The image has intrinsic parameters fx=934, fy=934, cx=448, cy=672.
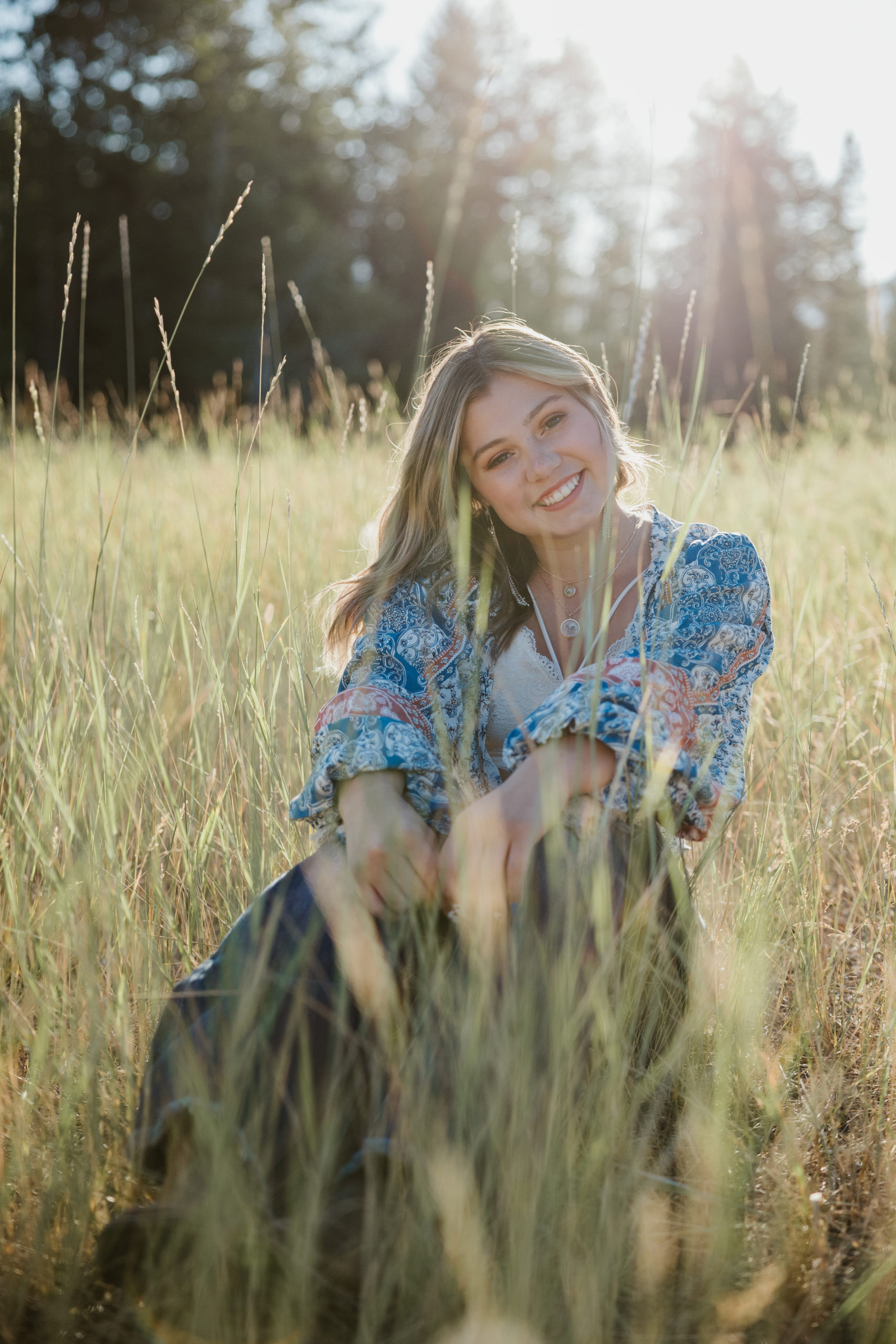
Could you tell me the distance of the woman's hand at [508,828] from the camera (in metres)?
1.10

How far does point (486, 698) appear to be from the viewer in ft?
5.47

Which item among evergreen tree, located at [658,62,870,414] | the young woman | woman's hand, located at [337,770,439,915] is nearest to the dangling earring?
the young woman

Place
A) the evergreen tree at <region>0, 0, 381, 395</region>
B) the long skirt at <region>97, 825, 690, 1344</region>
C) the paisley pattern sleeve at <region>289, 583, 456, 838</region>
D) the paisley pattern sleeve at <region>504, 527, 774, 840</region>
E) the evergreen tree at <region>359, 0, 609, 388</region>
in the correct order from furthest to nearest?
the evergreen tree at <region>359, 0, 609, 388</region>
the evergreen tree at <region>0, 0, 381, 395</region>
the paisley pattern sleeve at <region>289, 583, 456, 838</region>
the paisley pattern sleeve at <region>504, 527, 774, 840</region>
the long skirt at <region>97, 825, 690, 1344</region>

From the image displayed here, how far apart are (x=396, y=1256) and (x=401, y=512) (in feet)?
4.06

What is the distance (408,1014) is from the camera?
1094 millimetres

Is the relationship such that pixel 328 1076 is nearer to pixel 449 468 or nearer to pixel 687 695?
pixel 687 695

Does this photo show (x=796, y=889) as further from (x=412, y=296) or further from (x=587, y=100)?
(x=587, y=100)

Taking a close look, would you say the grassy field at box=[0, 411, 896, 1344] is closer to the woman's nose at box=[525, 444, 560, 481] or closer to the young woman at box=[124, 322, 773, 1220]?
the young woman at box=[124, 322, 773, 1220]

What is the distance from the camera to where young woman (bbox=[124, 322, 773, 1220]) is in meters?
1.09

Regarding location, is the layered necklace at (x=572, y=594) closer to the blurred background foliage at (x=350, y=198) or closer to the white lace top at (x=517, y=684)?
the white lace top at (x=517, y=684)

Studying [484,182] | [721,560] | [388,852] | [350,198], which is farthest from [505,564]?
[484,182]

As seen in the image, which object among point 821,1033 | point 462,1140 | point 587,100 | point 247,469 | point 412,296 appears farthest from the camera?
point 587,100

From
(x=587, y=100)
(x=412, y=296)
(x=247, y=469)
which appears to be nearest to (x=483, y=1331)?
(x=247, y=469)

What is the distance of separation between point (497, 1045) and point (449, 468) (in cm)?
103
